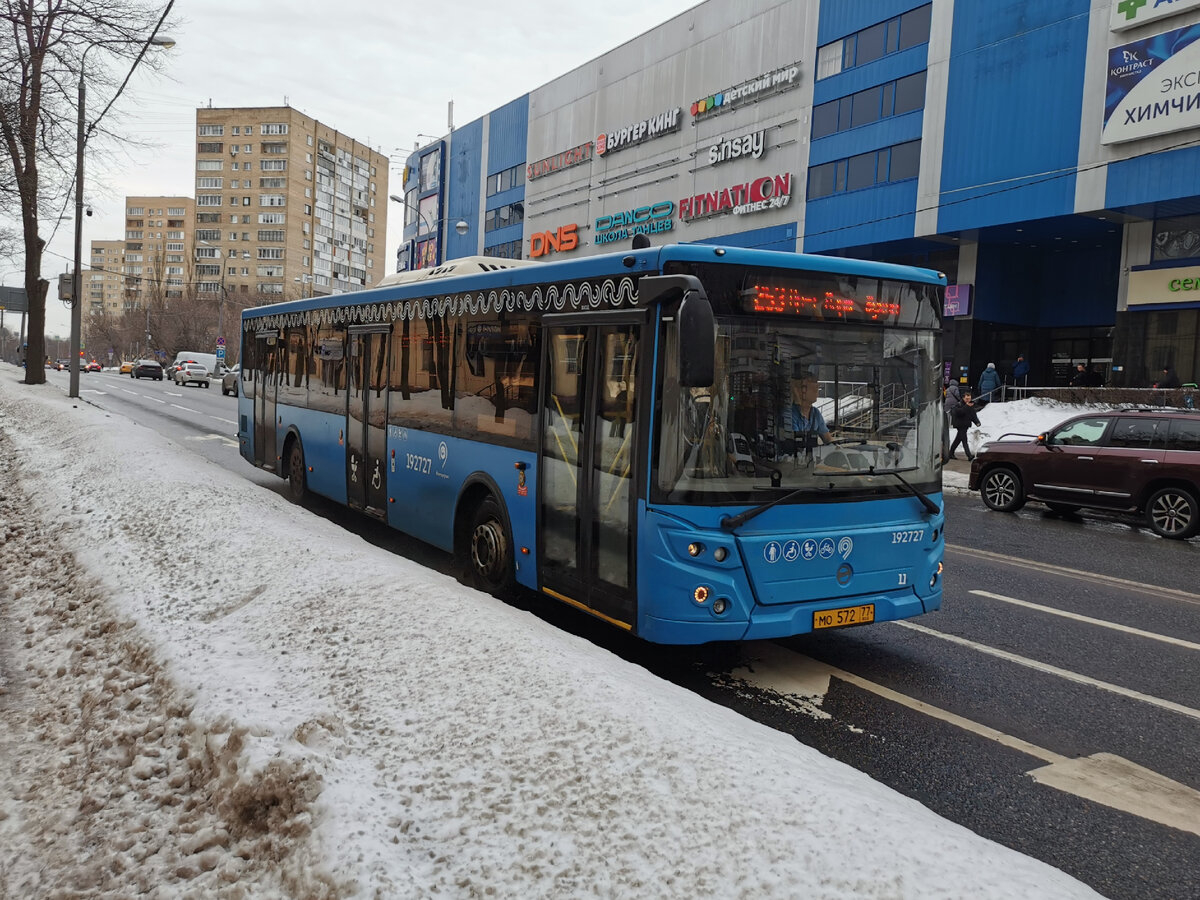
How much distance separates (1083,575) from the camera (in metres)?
9.38

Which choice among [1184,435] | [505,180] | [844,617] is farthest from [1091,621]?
[505,180]

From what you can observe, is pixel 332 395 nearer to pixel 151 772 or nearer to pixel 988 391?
pixel 151 772

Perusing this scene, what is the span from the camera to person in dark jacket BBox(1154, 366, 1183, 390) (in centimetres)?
2731

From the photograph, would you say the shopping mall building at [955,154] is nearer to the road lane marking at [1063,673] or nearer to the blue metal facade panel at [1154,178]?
the blue metal facade panel at [1154,178]

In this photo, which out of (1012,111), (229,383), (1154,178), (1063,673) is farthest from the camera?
(229,383)

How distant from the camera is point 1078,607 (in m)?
7.90

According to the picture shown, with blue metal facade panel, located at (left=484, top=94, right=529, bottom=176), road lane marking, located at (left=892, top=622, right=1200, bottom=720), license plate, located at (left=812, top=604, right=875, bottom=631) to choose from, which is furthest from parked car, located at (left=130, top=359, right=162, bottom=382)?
license plate, located at (left=812, top=604, right=875, bottom=631)

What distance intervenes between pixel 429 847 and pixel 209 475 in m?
8.91

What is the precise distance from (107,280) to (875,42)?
188m

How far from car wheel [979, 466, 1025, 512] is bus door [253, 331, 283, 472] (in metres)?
10.8

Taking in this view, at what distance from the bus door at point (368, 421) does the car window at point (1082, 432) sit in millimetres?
9971

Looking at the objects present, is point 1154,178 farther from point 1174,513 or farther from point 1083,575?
point 1083,575

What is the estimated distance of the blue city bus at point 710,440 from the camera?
5289 millimetres

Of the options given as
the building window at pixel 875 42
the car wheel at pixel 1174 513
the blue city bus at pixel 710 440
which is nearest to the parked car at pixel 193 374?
the building window at pixel 875 42
